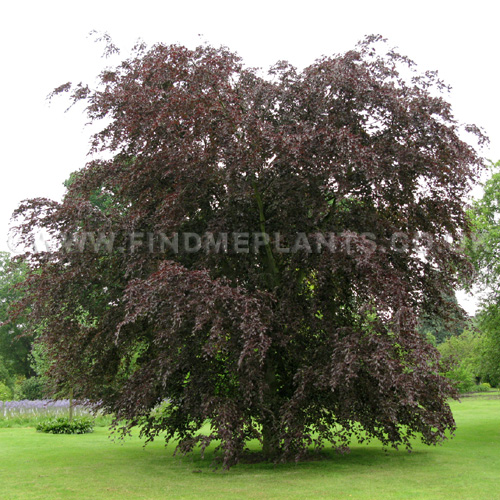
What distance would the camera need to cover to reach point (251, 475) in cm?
962

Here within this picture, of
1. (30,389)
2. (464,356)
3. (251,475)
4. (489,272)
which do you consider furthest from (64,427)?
(464,356)

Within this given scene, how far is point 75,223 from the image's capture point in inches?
416

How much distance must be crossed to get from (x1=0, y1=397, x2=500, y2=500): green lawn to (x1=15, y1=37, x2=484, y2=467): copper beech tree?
56 centimetres

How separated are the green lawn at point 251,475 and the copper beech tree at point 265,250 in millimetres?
556

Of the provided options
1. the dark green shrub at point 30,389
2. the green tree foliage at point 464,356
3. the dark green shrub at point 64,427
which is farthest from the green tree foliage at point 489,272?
the dark green shrub at point 30,389

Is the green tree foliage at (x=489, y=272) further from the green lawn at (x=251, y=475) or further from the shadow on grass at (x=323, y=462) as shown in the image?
the shadow on grass at (x=323, y=462)

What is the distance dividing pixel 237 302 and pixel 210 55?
5.34 metres

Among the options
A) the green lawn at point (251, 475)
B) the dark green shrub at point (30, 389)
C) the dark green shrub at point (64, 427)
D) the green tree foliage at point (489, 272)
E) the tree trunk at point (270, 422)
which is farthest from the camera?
the dark green shrub at point (30, 389)

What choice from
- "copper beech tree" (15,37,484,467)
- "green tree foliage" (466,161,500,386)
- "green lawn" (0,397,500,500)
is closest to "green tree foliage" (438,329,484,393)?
"green tree foliage" (466,161,500,386)

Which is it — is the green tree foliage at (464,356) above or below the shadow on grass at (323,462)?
above

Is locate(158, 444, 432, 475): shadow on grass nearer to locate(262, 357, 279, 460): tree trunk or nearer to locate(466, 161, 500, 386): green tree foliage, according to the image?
locate(262, 357, 279, 460): tree trunk

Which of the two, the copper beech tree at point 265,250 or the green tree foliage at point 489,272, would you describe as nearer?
the copper beech tree at point 265,250

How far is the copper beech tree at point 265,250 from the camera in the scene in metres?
9.48

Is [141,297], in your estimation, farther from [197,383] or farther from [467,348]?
[467,348]
